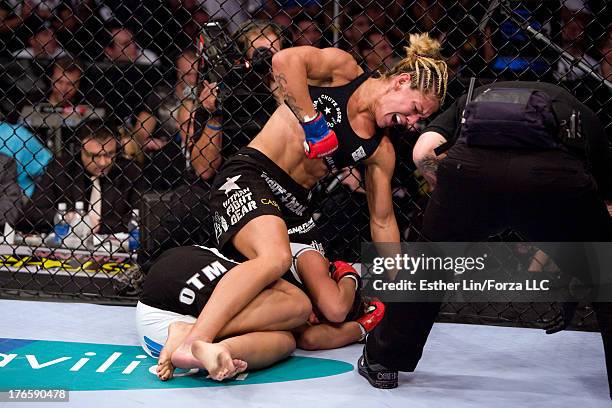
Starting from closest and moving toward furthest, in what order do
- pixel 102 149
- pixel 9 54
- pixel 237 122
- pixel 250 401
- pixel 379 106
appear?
pixel 250 401
pixel 379 106
pixel 237 122
pixel 102 149
pixel 9 54

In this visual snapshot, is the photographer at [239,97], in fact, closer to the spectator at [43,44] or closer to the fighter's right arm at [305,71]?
the fighter's right arm at [305,71]

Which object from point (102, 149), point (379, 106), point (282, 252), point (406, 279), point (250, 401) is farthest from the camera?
point (102, 149)

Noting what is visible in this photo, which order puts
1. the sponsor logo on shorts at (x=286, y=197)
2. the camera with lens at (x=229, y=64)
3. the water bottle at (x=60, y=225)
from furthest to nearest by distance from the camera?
1. the water bottle at (x=60, y=225)
2. the camera with lens at (x=229, y=64)
3. the sponsor logo on shorts at (x=286, y=197)

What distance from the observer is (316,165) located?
251 cm

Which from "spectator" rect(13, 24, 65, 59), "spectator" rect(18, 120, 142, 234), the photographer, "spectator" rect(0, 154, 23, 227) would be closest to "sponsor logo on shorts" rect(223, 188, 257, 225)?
the photographer

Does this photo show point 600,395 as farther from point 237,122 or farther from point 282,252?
point 237,122

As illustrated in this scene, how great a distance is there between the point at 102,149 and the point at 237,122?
0.96 metres

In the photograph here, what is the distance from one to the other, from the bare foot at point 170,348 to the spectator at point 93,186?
1698 mm

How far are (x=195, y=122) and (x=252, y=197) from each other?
85cm

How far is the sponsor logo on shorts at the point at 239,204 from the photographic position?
233cm

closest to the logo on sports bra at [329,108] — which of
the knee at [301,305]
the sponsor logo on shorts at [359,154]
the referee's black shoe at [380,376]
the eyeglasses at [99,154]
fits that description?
the sponsor logo on shorts at [359,154]

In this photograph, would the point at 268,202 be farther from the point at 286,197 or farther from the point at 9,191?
the point at 9,191

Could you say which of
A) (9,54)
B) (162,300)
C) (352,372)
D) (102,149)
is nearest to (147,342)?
(162,300)

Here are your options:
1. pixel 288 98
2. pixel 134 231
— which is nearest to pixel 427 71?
pixel 288 98
